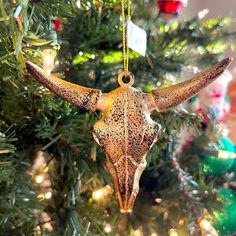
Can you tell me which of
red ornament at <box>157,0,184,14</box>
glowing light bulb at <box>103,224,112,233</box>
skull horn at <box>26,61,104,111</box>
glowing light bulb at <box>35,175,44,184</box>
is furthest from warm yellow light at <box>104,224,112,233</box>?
red ornament at <box>157,0,184,14</box>

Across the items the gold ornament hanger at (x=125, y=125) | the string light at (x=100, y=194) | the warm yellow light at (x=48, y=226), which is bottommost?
the warm yellow light at (x=48, y=226)

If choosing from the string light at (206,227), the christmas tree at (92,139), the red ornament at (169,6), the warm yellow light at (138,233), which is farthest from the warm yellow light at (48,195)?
the red ornament at (169,6)

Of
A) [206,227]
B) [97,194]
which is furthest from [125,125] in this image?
[206,227]

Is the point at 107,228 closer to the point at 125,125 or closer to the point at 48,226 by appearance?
the point at 48,226

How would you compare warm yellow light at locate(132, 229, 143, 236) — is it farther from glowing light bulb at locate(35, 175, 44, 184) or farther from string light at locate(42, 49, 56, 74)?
string light at locate(42, 49, 56, 74)

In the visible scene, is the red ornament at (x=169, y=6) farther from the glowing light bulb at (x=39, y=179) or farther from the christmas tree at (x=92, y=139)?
the glowing light bulb at (x=39, y=179)

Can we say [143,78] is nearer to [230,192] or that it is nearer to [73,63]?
[73,63]

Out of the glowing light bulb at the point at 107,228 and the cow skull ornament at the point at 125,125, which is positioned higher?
the cow skull ornament at the point at 125,125
